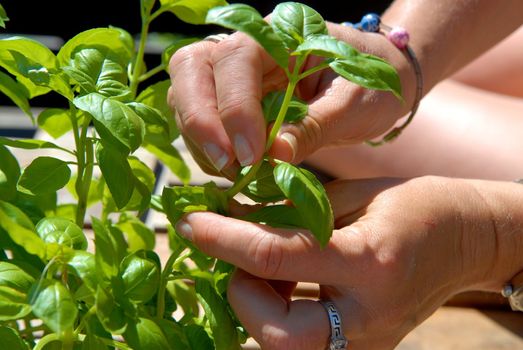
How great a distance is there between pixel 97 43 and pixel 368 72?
10.9 inches

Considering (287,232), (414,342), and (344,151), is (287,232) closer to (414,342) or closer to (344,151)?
(414,342)

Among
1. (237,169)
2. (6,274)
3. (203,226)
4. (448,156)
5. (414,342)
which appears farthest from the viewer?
(448,156)

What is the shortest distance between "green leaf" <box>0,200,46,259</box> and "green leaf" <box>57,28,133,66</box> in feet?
0.63

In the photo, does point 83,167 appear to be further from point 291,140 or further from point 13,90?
point 291,140

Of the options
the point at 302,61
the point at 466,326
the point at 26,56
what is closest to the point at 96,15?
the point at 466,326

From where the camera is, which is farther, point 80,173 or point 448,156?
point 448,156

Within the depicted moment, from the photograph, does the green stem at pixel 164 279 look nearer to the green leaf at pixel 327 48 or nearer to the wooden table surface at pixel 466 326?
the green leaf at pixel 327 48

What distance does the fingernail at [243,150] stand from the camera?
0.75 metres

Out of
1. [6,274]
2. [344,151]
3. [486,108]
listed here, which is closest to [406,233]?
[6,274]

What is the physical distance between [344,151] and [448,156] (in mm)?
220

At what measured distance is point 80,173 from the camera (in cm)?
76

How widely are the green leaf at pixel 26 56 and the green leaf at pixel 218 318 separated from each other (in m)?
0.23

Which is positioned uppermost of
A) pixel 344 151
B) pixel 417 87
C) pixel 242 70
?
pixel 242 70

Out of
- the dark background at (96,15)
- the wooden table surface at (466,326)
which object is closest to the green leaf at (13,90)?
the wooden table surface at (466,326)
